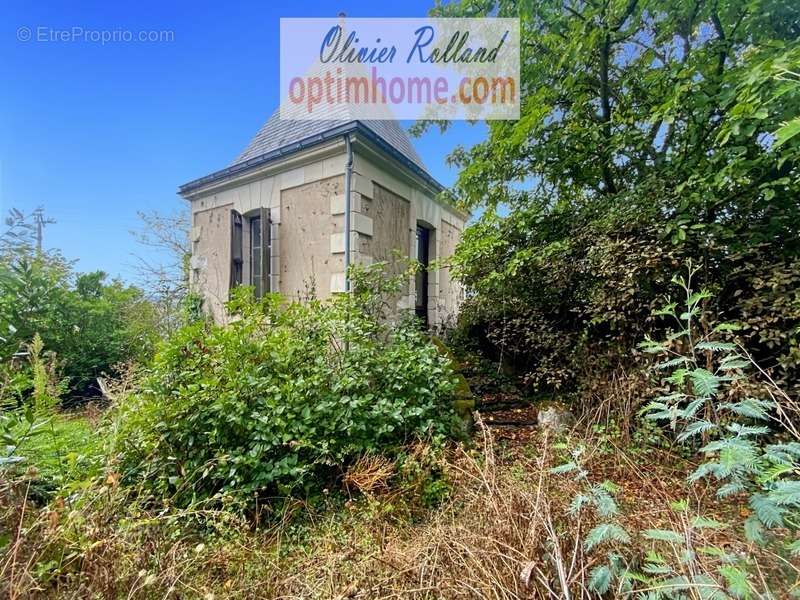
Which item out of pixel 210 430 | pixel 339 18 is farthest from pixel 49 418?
pixel 339 18

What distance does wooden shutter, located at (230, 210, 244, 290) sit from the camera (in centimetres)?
577

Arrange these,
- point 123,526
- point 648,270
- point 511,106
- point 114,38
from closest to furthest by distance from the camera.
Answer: point 123,526
point 648,270
point 114,38
point 511,106

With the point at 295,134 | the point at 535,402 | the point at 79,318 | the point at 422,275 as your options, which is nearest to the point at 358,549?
the point at 535,402

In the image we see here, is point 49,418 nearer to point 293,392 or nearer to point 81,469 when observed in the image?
point 81,469

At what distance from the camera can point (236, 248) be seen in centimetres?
586

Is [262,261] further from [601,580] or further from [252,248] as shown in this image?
[601,580]

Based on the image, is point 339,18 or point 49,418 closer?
point 49,418

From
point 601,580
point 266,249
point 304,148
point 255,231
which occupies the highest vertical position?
point 304,148

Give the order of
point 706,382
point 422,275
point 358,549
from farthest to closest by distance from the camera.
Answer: point 422,275 → point 358,549 → point 706,382

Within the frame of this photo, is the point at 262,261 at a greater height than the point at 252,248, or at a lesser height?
lesser

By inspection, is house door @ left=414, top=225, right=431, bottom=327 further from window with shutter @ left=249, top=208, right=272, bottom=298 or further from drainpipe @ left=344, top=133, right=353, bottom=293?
window with shutter @ left=249, top=208, right=272, bottom=298

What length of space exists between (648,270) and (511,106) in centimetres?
306

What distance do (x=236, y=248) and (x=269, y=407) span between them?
4.13m

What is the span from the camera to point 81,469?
218cm
